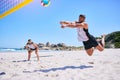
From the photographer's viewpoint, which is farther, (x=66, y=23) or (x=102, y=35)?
(x=102, y=35)

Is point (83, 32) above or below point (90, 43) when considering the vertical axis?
above

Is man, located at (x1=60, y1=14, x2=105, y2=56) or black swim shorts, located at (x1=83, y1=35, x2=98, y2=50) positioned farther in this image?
black swim shorts, located at (x1=83, y1=35, x2=98, y2=50)

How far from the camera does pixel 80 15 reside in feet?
20.5

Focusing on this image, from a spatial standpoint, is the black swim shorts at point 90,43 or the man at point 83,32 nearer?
the man at point 83,32

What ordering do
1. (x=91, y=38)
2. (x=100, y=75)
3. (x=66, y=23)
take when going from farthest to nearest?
(x=91, y=38) < (x=100, y=75) < (x=66, y=23)

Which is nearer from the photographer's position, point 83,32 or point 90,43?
point 83,32

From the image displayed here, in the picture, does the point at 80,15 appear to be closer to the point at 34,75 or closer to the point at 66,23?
the point at 66,23

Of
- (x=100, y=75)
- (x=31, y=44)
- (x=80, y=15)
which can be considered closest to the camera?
(x=100, y=75)

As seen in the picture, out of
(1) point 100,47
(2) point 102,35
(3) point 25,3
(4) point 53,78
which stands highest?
(3) point 25,3

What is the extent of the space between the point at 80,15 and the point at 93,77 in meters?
1.98

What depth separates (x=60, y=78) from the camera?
5.55m

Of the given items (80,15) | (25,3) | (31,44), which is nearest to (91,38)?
(80,15)

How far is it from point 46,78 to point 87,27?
2.15 metres

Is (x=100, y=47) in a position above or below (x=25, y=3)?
below
